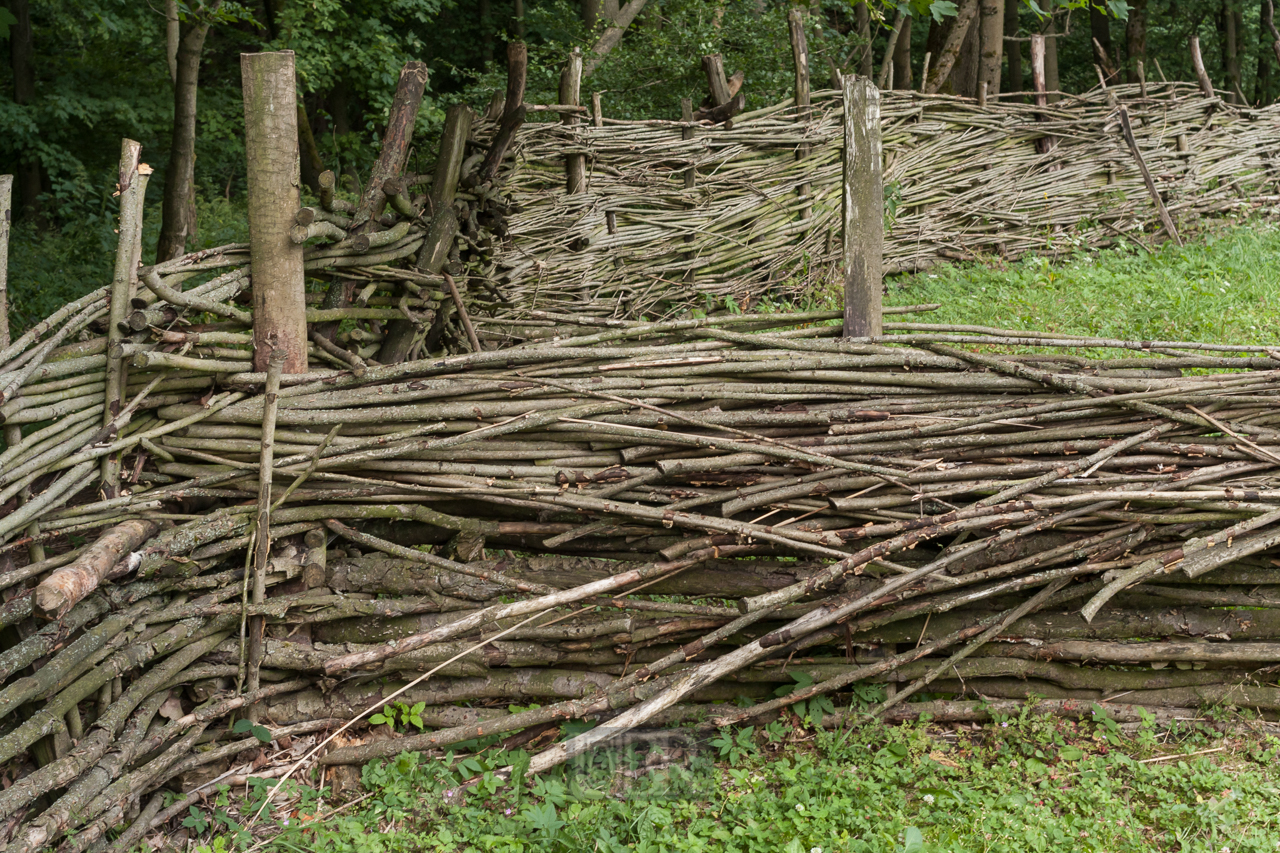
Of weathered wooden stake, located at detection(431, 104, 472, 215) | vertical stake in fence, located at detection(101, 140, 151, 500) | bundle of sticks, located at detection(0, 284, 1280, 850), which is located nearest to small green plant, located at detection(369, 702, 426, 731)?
bundle of sticks, located at detection(0, 284, 1280, 850)

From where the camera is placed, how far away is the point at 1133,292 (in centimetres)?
534

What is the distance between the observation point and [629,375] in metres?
2.74

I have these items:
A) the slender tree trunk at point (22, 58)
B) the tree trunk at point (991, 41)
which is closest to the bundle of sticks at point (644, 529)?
the tree trunk at point (991, 41)

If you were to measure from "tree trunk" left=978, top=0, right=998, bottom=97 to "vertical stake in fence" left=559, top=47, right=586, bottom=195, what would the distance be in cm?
368

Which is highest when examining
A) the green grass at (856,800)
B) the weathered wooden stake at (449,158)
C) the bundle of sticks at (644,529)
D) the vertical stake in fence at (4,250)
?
the weathered wooden stake at (449,158)

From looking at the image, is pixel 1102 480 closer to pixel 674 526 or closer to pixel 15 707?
pixel 674 526

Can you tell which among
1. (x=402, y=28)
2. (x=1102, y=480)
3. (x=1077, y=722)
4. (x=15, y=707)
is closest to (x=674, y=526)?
(x=1102, y=480)

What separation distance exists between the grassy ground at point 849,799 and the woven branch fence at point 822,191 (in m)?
3.00

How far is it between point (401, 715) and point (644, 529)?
88 centimetres

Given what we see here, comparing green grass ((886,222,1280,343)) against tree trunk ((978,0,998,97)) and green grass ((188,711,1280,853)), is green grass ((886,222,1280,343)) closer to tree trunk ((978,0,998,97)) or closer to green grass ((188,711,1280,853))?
tree trunk ((978,0,998,97))

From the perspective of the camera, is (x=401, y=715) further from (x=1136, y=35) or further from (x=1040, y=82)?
(x=1136, y=35)

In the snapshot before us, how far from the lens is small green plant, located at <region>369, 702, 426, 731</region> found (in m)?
2.65

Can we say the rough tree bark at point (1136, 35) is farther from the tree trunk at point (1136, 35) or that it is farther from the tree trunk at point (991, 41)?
the tree trunk at point (991, 41)

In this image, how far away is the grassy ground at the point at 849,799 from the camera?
2.32 m
